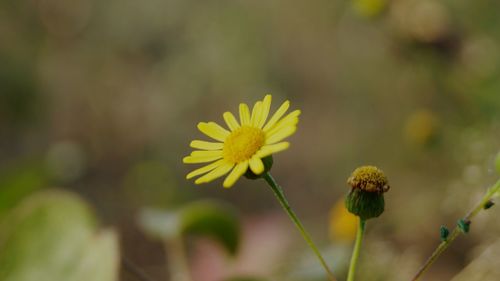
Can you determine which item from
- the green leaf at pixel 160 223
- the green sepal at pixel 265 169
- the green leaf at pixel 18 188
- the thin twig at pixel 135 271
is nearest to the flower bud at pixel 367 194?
the green sepal at pixel 265 169

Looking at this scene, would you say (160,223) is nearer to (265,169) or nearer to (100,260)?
(100,260)

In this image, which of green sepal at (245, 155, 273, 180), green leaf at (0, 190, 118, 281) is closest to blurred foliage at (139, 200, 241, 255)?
green leaf at (0, 190, 118, 281)

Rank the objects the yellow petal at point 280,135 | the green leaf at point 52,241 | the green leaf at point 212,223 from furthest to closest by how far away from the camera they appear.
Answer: the green leaf at point 212,223 → the green leaf at point 52,241 → the yellow petal at point 280,135

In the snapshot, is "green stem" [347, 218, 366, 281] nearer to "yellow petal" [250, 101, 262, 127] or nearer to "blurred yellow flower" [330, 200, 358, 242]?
"yellow petal" [250, 101, 262, 127]

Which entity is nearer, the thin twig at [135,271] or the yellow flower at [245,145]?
the yellow flower at [245,145]

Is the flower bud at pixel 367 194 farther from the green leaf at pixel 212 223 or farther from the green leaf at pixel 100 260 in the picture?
the green leaf at pixel 212 223

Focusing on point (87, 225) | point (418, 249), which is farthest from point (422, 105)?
point (87, 225)
